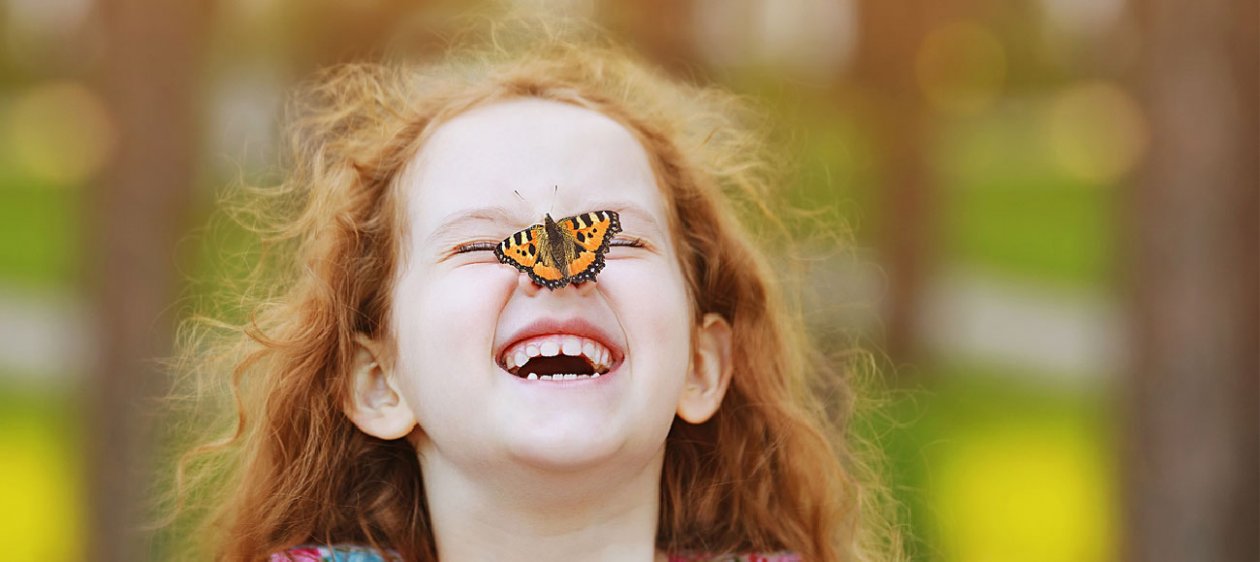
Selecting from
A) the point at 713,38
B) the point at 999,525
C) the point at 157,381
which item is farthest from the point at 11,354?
the point at 999,525

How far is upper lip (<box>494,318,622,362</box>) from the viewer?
166 centimetres

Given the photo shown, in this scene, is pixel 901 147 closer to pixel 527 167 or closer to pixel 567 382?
pixel 527 167

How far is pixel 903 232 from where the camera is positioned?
5.56 metres

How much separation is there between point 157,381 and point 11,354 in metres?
2.87

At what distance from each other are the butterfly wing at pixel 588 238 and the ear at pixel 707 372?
0.30m

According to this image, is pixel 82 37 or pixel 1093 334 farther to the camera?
pixel 1093 334

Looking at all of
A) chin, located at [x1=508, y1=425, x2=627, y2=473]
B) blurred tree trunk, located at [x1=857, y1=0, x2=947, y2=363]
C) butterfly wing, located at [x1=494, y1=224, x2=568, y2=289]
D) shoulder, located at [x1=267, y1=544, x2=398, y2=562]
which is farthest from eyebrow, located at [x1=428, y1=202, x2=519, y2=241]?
blurred tree trunk, located at [x1=857, y1=0, x2=947, y2=363]

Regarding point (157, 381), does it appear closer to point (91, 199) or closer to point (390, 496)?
point (91, 199)

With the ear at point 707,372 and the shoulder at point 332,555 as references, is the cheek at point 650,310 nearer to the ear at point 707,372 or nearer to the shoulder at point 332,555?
the ear at point 707,372

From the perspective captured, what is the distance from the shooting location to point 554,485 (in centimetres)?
170

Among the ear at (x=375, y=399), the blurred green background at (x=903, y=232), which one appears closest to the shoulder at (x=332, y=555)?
the ear at (x=375, y=399)

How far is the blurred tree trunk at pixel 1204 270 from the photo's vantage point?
364cm

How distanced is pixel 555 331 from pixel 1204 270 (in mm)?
2568

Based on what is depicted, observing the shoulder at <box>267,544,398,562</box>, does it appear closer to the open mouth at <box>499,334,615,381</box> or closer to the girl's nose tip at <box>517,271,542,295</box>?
the open mouth at <box>499,334,615,381</box>
